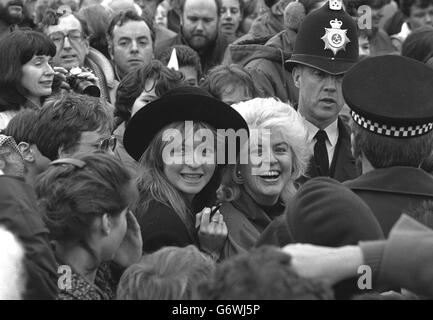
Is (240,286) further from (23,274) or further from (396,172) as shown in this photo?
(396,172)

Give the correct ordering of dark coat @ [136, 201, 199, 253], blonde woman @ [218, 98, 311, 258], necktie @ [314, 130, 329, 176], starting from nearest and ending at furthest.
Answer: dark coat @ [136, 201, 199, 253] < blonde woman @ [218, 98, 311, 258] < necktie @ [314, 130, 329, 176]

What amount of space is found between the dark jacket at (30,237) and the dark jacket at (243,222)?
168 cm

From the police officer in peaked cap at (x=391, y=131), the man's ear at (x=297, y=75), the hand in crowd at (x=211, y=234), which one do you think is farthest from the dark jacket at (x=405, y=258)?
the man's ear at (x=297, y=75)

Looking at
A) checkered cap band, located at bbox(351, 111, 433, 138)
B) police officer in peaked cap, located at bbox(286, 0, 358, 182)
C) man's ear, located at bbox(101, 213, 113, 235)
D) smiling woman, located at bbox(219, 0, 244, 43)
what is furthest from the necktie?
smiling woman, located at bbox(219, 0, 244, 43)

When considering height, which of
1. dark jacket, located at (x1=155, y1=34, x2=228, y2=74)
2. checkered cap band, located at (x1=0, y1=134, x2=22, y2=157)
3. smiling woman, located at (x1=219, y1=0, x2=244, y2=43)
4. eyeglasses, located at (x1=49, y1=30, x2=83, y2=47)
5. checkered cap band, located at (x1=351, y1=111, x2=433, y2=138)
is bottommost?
checkered cap band, located at (x1=0, y1=134, x2=22, y2=157)

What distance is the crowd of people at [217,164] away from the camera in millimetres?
3340

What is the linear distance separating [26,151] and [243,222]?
1052 mm

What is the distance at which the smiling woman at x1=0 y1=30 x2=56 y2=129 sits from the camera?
644 centimetres

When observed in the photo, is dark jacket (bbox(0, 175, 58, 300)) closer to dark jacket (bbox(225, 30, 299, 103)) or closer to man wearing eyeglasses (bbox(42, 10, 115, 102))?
dark jacket (bbox(225, 30, 299, 103))

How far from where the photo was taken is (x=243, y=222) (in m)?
5.36

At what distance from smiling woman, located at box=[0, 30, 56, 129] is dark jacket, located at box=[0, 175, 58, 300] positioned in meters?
2.85

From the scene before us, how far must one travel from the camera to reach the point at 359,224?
3.34 m

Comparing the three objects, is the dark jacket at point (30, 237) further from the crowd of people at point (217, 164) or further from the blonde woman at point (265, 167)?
the blonde woman at point (265, 167)
